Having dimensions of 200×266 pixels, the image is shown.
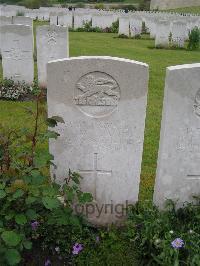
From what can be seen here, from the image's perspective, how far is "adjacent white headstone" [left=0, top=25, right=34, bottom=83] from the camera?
8.34 m

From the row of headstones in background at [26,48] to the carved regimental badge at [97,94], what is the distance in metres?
5.17

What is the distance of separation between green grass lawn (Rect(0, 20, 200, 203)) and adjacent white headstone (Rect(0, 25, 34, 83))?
0.93 metres

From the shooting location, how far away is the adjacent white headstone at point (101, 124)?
3.54 metres

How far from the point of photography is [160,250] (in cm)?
343

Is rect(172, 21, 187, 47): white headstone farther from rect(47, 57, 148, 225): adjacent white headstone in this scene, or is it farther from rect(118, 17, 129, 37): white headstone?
rect(47, 57, 148, 225): adjacent white headstone

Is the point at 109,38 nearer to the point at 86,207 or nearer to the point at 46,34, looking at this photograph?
the point at 46,34

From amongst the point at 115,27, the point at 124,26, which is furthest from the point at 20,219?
the point at 115,27

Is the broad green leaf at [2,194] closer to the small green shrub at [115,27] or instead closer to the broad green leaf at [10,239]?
the broad green leaf at [10,239]

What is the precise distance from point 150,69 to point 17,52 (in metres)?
4.36

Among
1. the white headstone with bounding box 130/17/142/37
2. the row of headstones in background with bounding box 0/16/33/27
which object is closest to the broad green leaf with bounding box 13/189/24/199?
the row of headstones in background with bounding box 0/16/33/27

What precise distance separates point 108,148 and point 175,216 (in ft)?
3.06

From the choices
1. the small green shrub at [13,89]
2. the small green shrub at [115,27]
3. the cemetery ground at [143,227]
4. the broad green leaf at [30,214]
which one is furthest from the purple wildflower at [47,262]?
the small green shrub at [115,27]

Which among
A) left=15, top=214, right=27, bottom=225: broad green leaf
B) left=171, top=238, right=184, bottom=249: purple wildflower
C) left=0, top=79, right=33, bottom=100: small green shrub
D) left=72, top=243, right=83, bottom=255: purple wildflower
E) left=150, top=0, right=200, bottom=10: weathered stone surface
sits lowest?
left=72, top=243, right=83, bottom=255: purple wildflower

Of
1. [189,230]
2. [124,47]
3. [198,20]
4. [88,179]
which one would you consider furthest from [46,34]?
[198,20]
